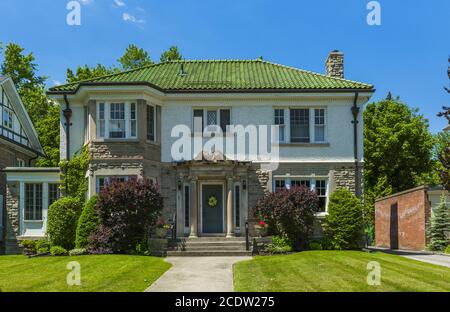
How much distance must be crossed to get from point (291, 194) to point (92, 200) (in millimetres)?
8127

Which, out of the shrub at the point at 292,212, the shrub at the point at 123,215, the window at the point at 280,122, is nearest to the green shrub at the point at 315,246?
the shrub at the point at 292,212

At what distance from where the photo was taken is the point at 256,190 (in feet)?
81.5

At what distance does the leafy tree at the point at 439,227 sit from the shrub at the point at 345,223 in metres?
3.67

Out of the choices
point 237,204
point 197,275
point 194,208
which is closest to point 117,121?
point 194,208

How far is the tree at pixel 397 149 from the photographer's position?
4559 centimetres

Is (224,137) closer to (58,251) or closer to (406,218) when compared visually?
(58,251)

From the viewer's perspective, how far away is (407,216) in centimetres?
2827

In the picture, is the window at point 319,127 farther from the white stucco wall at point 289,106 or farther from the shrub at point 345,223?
the shrub at point 345,223

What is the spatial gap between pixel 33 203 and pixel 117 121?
6.47 meters

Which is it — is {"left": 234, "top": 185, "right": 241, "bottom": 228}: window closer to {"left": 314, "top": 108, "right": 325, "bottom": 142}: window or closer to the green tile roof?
{"left": 314, "top": 108, "right": 325, "bottom": 142}: window

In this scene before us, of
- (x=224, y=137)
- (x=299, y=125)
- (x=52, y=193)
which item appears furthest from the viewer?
(x=52, y=193)

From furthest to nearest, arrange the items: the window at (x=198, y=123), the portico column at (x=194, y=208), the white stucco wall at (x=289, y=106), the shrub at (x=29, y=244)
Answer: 1. the window at (x=198, y=123)
2. the white stucco wall at (x=289, y=106)
3. the shrub at (x=29, y=244)
4. the portico column at (x=194, y=208)

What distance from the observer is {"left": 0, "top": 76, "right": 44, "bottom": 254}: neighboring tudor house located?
29400mm
